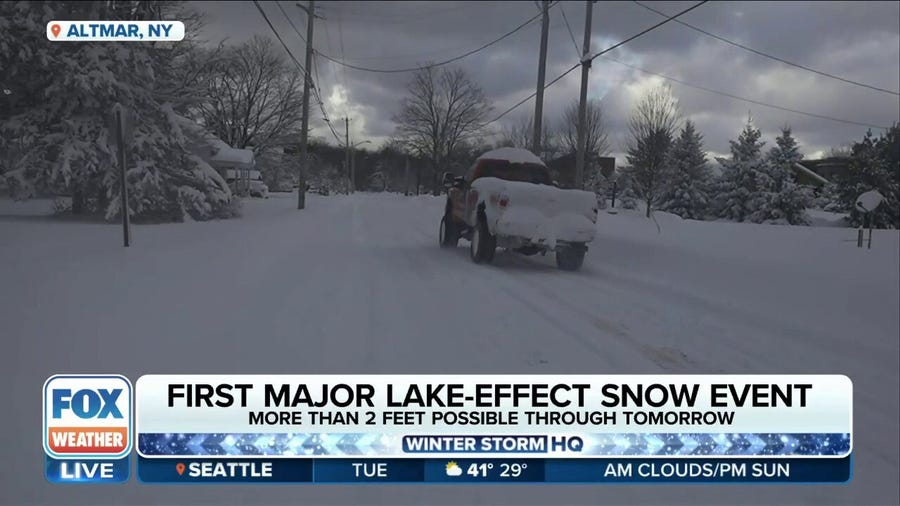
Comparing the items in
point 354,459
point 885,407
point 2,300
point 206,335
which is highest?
point 2,300

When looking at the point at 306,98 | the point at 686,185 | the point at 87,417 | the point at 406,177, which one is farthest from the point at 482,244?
the point at 686,185

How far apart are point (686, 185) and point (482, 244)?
10.6m

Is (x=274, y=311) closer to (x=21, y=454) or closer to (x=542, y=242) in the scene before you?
(x=21, y=454)

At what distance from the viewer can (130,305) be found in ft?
6.88

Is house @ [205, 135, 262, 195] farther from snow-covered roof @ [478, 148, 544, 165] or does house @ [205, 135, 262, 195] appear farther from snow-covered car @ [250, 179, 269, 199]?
A: snow-covered roof @ [478, 148, 544, 165]

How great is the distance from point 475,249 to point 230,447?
5.41 metres

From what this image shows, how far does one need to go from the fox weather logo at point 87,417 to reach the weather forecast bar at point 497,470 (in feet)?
0.29

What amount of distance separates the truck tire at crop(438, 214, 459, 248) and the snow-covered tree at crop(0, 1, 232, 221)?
453cm

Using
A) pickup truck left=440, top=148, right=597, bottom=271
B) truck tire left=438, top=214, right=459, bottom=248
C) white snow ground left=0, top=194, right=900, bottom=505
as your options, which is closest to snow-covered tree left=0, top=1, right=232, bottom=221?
white snow ground left=0, top=194, right=900, bottom=505

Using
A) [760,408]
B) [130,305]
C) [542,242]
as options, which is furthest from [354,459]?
[542,242]

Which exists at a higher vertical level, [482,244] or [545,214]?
[545,214]

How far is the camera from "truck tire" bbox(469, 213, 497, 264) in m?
6.58

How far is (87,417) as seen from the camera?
142cm

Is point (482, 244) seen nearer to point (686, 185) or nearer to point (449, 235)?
point (449, 235)
